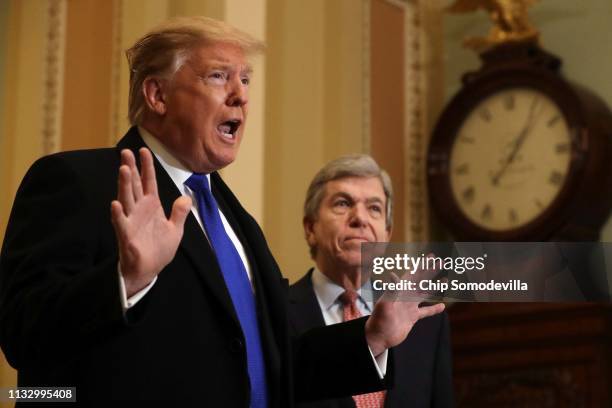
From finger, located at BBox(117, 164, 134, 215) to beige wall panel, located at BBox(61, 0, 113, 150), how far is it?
9.14ft

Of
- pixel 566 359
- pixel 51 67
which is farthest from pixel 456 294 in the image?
pixel 51 67

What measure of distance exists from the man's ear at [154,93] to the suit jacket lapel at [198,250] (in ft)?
0.46

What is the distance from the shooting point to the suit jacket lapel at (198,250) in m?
1.79

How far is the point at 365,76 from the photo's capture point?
17.3 ft

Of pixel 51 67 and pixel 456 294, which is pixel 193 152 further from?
pixel 51 67

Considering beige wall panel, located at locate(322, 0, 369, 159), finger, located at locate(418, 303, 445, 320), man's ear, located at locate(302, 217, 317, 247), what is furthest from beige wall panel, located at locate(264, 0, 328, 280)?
finger, located at locate(418, 303, 445, 320)

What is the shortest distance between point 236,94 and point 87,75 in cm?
243

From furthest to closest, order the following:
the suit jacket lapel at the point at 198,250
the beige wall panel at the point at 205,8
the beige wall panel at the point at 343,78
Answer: the beige wall panel at the point at 343,78 < the beige wall panel at the point at 205,8 < the suit jacket lapel at the point at 198,250

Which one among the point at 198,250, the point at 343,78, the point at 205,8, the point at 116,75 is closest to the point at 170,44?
the point at 198,250

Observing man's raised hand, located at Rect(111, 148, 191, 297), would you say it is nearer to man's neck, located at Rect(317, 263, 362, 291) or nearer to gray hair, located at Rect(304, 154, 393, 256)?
man's neck, located at Rect(317, 263, 362, 291)

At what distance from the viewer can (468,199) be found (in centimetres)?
510

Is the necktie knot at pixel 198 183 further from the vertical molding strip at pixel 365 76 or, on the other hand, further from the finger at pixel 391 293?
the vertical molding strip at pixel 365 76

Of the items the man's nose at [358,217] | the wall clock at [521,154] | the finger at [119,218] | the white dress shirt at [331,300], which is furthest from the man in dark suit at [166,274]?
the wall clock at [521,154]

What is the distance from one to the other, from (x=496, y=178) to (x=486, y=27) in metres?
0.91
